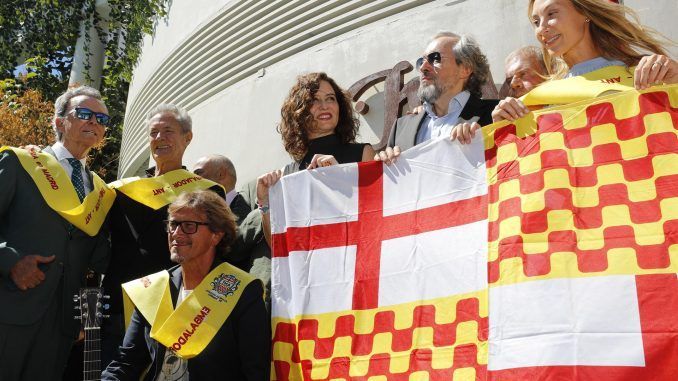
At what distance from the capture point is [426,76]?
4605 millimetres

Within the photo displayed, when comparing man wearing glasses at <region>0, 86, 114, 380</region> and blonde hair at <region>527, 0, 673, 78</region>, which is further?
man wearing glasses at <region>0, 86, 114, 380</region>

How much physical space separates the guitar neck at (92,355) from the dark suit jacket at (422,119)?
185 cm

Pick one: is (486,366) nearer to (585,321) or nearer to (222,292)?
(585,321)

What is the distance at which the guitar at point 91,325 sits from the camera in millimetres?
4430

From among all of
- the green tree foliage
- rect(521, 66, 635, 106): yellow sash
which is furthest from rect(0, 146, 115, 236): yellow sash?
the green tree foliage

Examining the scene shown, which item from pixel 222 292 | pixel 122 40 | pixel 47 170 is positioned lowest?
pixel 222 292

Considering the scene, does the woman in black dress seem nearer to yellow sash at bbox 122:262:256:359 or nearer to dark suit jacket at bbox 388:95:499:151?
dark suit jacket at bbox 388:95:499:151

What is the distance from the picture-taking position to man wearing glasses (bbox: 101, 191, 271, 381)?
13.3ft

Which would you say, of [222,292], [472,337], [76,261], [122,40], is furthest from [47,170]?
[122,40]

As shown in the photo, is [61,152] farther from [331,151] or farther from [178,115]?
[331,151]

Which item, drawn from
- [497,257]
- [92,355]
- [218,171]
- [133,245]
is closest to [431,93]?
[497,257]

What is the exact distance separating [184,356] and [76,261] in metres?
1.14

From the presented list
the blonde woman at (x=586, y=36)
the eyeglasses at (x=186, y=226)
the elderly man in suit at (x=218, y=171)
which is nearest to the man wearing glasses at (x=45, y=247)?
the eyeglasses at (x=186, y=226)

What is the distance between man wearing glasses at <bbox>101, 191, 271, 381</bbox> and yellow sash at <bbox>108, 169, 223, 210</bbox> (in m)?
0.71
